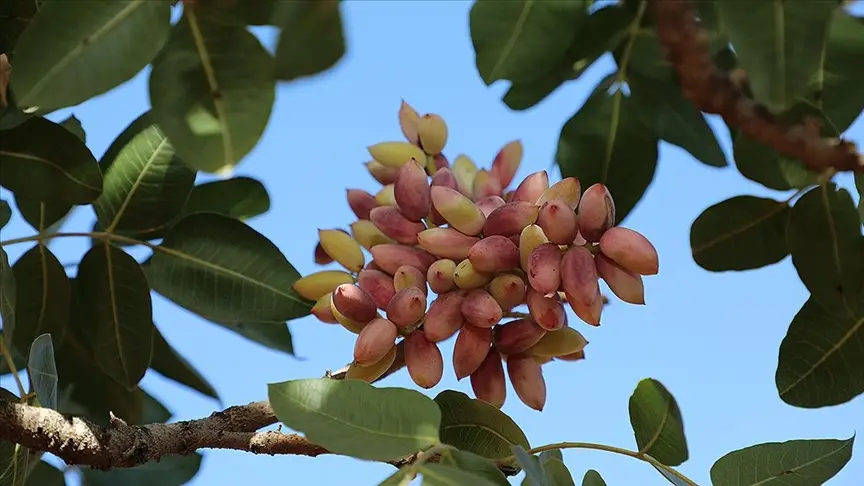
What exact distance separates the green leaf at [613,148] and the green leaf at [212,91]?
1.07 ft

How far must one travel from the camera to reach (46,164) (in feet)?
2.76

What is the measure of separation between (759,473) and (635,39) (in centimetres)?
37

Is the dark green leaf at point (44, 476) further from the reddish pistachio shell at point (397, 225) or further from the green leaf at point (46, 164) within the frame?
the reddish pistachio shell at point (397, 225)

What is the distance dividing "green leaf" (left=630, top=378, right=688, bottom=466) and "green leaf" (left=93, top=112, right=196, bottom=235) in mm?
480

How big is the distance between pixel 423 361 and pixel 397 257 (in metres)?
0.11

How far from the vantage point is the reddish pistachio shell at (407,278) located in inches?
33.3

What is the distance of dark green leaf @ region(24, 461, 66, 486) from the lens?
1090 millimetres

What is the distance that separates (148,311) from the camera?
92 centimetres

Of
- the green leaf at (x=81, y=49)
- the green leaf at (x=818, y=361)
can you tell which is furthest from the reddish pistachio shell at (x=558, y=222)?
the green leaf at (x=81, y=49)

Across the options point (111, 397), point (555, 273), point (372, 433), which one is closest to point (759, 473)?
point (555, 273)

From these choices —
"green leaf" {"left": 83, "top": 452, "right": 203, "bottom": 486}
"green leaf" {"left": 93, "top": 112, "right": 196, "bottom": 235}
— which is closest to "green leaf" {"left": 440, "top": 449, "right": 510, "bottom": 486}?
"green leaf" {"left": 93, "top": 112, "right": 196, "bottom": 235}

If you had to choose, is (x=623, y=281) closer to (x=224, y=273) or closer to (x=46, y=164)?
(x=224, y=273)

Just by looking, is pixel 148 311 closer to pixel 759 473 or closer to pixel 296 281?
pixel 296 281

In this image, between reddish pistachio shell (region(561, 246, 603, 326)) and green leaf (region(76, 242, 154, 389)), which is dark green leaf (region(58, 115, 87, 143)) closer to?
green leaf (region(76, 242, 154, 389))
